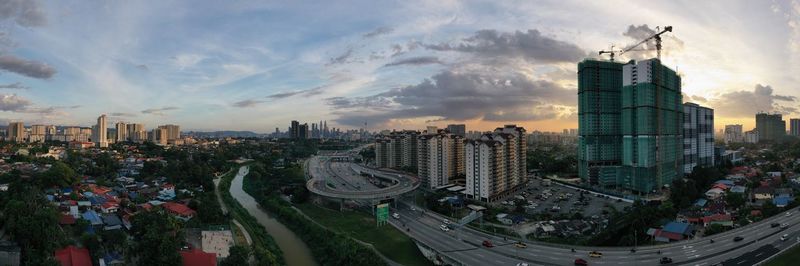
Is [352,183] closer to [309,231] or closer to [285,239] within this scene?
[285,239]

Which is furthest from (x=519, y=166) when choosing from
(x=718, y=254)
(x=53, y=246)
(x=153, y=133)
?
(x=153, y=133)

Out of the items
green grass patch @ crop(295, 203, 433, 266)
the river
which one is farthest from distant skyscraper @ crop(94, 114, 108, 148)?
green grass patch @ crop(295, 203, 433, 266)

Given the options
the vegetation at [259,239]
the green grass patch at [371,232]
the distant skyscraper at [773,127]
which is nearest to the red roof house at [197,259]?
the vegetation at [259,239]

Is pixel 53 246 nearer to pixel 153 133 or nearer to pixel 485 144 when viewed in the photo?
pixel 485 144

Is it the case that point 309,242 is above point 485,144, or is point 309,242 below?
below

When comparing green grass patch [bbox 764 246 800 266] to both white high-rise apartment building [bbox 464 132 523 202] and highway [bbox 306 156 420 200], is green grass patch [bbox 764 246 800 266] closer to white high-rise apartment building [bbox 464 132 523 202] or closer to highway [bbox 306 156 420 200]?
white high-rise apartment building [bbox 464 132 523 202]

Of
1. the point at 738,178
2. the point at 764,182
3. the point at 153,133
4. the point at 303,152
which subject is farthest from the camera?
the point at 153,133

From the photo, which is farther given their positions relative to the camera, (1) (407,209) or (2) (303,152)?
(2) (303,152)

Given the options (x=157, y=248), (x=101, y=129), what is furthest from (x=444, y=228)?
(x=101, y=129)

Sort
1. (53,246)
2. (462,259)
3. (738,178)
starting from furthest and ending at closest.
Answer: (738,178) → (462,259) → (53,246)

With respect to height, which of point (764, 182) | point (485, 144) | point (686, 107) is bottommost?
point (764, 182)
